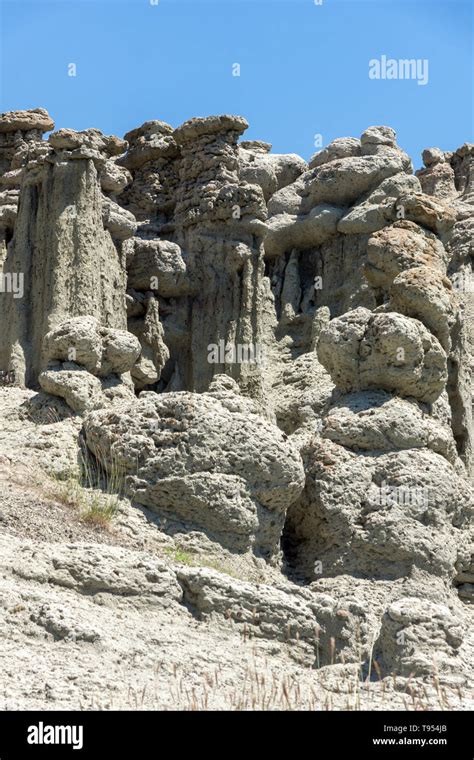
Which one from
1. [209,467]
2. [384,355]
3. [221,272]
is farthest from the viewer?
[221,272]

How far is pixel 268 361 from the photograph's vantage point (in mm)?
20312

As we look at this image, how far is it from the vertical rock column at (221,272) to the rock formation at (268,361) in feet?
0.10

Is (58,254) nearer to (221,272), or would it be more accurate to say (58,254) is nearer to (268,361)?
(221,272)

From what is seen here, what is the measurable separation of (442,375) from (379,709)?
5.50 m

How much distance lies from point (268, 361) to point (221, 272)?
1.33m

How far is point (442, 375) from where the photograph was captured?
14031 millimetres

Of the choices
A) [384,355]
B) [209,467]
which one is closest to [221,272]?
[384,355]

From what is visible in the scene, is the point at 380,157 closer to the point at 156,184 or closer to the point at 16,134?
the point at 156,184

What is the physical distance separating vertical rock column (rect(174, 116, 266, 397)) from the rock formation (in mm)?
30

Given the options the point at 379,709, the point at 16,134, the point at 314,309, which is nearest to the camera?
the point at 379,709

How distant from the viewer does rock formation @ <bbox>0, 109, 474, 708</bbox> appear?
1207 cm
